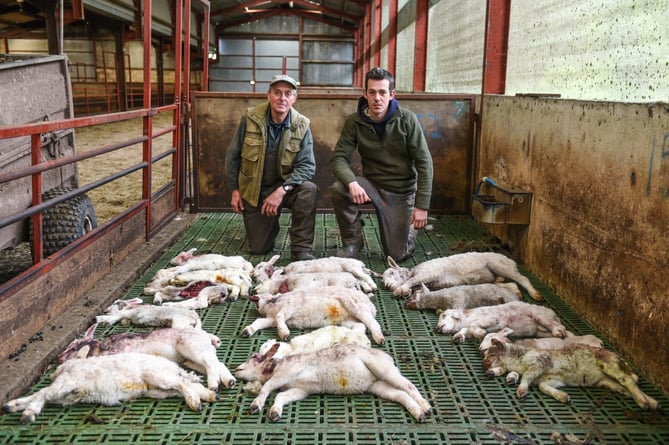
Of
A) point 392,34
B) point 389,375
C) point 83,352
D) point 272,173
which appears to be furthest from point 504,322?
point 392,34

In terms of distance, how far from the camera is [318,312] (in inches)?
162

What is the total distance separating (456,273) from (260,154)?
7.02 feet

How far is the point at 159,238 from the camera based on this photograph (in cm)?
612

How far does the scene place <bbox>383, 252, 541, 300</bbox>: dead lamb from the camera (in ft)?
16.1

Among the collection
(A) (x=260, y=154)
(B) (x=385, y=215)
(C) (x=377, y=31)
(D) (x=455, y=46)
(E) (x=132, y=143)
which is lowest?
(B) (x=385, y=215)

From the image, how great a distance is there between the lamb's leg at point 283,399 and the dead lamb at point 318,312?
79 cm

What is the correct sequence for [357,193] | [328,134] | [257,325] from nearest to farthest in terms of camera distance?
1. [257,325]
2. [357,193]
3. [328,134]

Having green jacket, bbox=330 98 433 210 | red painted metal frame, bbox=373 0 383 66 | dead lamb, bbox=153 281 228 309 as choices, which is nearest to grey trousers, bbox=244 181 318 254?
green jacket, bbox=330 98 433 210

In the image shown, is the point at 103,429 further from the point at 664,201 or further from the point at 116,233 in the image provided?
the point at 664,201

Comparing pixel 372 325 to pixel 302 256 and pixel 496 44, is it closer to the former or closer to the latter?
pixel 302 256

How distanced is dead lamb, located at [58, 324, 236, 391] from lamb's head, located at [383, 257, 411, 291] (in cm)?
176

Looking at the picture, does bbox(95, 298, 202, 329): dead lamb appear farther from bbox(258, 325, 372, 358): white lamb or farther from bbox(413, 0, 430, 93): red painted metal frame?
bbox(413, 0, 430, 93): red painted metal frame

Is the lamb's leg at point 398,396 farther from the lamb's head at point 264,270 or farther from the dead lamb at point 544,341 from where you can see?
the lamb's head at point 264,270

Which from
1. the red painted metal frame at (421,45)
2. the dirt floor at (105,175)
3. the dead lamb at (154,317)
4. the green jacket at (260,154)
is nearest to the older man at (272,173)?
the green jacket at (260,154)
